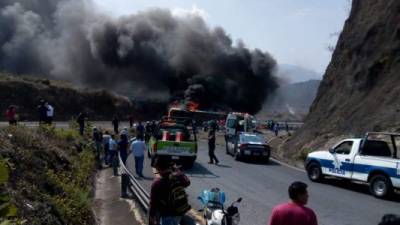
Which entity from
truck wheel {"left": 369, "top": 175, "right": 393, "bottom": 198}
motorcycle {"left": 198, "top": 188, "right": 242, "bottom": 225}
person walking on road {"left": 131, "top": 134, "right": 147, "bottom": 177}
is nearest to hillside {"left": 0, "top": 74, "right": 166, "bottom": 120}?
person walking on road {"left": 131, "top": 134, "right": 147, "bottom": 177}

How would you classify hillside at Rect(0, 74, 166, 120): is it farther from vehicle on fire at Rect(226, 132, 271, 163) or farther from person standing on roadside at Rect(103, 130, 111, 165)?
vehicle on fire at Rect(226, 132, 271, 163)

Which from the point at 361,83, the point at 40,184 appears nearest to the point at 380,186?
the point at 40,184

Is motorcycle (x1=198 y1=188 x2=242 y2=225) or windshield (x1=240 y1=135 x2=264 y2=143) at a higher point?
windshield (x1=240 y1=135 x2=264 y2=143)

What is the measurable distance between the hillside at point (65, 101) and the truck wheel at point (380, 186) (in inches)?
1545

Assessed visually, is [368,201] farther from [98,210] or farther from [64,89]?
[64,89]

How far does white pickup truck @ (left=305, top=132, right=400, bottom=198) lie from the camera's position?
53.0ft

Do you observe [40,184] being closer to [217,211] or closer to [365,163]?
[217,211]

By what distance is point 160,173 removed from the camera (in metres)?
6.58

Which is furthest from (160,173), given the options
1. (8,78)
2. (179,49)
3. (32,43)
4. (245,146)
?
(32,43)

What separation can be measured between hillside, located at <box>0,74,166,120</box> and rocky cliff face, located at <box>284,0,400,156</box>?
29.7 m

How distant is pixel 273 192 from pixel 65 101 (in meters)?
45.1

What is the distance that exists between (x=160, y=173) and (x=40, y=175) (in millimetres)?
5627

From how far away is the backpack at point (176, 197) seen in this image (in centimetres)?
662

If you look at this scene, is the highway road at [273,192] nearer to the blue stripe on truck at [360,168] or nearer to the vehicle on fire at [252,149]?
the blue stripe on truck at [360,168]
